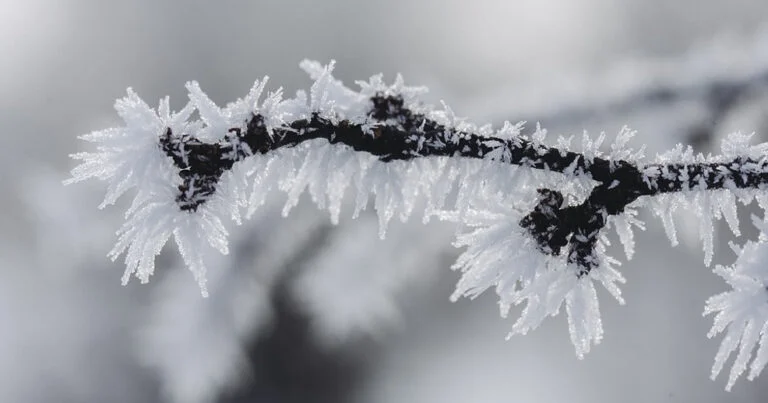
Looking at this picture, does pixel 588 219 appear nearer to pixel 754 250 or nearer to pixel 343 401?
pixel 754 250

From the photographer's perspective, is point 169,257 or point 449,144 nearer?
point 449,144

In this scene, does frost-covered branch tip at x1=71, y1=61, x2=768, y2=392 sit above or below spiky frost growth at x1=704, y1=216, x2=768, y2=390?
above

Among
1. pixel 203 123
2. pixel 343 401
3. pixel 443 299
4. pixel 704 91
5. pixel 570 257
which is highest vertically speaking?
pixel 443 299

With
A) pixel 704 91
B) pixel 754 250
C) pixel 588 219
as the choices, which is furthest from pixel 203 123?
pixel 704 91

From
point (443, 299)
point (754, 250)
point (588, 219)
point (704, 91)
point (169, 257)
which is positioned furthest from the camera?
point (443, 299)

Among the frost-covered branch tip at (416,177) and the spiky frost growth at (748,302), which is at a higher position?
the frost-covered branch tip at (416,177)

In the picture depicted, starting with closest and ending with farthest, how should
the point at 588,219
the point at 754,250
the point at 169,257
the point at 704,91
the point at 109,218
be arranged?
1. the point at 754,250
2. the point at 588,219
3. the point at 704,91
4. the point at 109,218
5. the point at 169,257

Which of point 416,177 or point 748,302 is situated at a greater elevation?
point 416,177

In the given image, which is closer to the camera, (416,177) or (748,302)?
(748,302)
